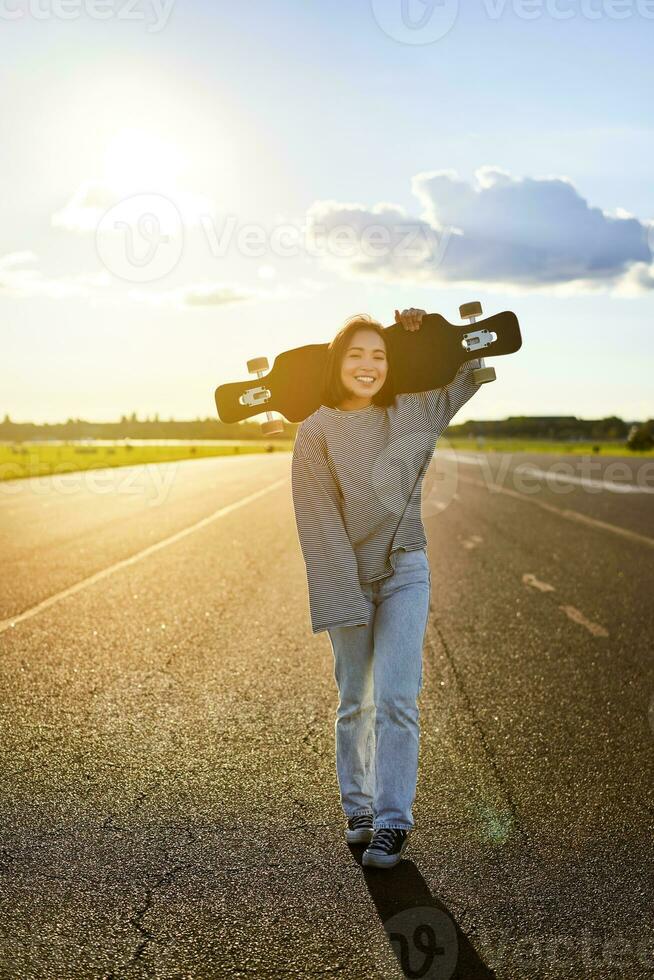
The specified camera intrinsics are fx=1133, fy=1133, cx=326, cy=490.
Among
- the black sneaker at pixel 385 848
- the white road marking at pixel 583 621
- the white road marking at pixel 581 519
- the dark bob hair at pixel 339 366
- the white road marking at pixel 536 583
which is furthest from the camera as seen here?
the white road marking at pixel 581 519

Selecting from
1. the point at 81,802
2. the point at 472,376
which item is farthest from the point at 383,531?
the point at 81,802

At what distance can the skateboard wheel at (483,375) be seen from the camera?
166 inches

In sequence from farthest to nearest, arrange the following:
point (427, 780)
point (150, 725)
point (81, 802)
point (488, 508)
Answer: point (488, 508), point (150, 725), point (427, 780), point (81, 802)

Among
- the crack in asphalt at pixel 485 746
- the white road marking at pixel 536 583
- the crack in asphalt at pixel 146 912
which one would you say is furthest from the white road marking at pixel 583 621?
the crack in asphalt at pixel 146 912

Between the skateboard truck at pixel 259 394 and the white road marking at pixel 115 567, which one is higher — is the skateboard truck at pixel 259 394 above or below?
above

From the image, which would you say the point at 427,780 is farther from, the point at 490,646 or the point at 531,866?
the point at 490,646

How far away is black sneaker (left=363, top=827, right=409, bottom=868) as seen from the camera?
13.5 feet

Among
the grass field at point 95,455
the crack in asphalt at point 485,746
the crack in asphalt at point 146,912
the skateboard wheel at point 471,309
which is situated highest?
the skateboard wheel at point 471,309

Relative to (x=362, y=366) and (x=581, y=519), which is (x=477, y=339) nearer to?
(x=362, y=366)

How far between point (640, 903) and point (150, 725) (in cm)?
310

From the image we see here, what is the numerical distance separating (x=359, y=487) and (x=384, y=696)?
31.4 inches

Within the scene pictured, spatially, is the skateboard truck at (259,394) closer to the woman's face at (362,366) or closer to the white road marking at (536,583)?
the woman's face at (362,366)

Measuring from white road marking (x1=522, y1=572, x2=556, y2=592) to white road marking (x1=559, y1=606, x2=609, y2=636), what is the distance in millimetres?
1166

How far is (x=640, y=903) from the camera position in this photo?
12.5ft
